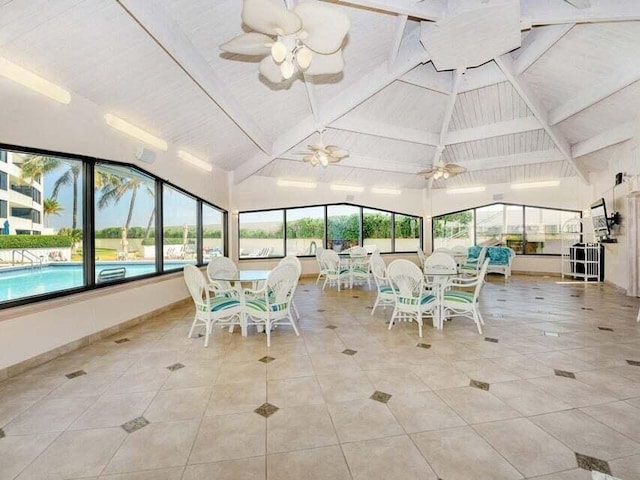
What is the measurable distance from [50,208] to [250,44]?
2.90 meters

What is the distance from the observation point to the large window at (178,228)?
17.7ft

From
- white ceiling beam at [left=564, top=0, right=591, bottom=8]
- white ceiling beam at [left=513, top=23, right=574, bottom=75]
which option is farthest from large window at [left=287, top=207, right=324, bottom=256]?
white ceiling beam at [left=564, top=0, right=591, bottom=8]

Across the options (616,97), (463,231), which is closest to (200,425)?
(616,97)

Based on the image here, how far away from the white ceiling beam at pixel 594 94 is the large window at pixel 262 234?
6.88 meters

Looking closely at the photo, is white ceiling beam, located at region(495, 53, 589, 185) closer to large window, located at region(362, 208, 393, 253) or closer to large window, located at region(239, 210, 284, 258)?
large window, located at region(362, 208, 393, 253)

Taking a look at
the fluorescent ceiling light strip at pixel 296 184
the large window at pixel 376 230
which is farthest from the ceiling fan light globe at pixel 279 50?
the large window at pixel 376 230

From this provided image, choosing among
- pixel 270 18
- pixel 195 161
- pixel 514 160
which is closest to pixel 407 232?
pixel 514 160

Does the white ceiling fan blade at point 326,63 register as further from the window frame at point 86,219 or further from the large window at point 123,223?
the large window at point 123,223

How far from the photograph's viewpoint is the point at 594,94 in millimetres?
5293

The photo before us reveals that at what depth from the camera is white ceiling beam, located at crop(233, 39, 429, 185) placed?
475cm

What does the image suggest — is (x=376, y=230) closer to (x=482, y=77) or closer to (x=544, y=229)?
(x=544, y=229)

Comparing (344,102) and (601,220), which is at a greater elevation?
(344,102)

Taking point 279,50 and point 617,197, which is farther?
point 617,197

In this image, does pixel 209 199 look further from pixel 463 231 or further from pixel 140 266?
pixel 463 231
